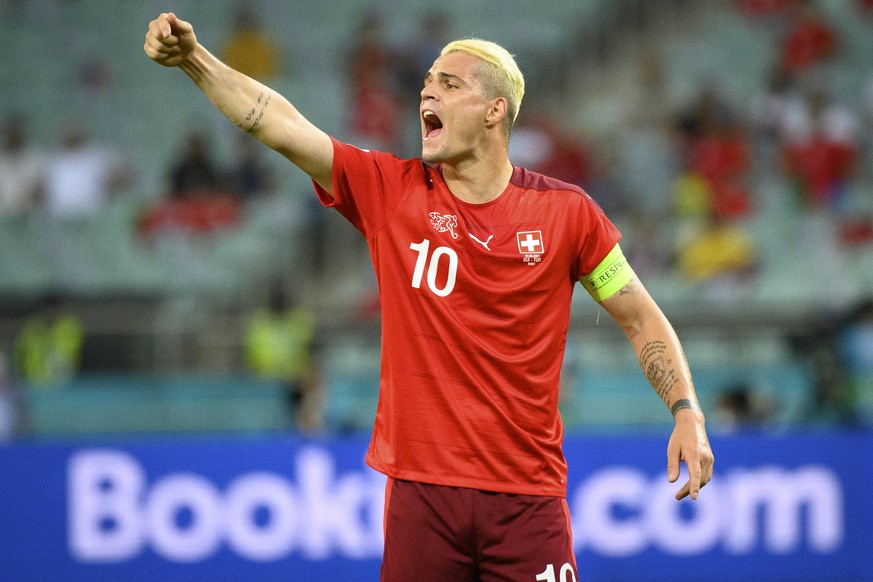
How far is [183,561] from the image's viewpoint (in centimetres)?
837

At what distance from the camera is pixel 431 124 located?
4211 mm

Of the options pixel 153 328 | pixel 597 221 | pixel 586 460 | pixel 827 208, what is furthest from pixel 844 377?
pixel 597 221

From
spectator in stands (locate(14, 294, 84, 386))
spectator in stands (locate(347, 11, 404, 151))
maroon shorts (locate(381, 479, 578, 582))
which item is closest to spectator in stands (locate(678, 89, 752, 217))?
spectator in stands (locate(347, 11, 404, 151))

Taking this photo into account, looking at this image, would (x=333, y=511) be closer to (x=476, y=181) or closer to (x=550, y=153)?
(x=476, y=181)

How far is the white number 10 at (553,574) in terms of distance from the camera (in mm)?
3930

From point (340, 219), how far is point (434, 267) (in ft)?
28.2

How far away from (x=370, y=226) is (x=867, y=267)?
9403mm

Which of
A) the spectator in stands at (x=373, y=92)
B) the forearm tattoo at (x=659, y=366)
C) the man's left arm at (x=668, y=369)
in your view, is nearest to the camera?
the man's left arm at (x=668, y=369)

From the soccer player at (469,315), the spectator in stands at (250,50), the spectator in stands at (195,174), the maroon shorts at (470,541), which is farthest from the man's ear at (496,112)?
the spectator in stands at (250,50)

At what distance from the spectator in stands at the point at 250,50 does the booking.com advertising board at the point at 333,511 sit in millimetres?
6281

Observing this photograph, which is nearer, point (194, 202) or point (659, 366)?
point (659, 366)

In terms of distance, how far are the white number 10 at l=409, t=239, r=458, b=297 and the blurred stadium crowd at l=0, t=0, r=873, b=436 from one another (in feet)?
17.9

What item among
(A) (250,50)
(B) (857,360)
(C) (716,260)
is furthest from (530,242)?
(A) (250,50)

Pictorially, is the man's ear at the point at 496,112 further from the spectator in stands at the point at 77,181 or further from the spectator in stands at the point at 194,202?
the spectator in stands at the point at 77,181
